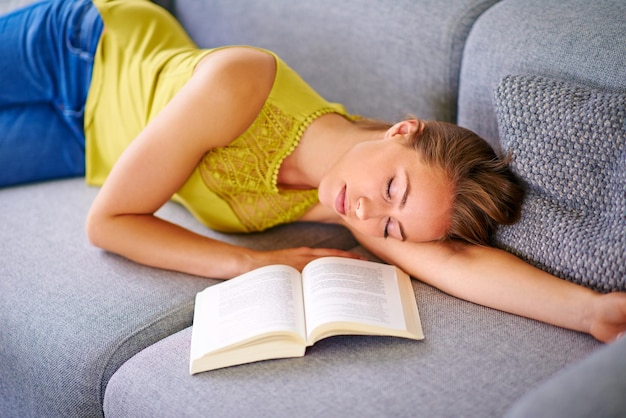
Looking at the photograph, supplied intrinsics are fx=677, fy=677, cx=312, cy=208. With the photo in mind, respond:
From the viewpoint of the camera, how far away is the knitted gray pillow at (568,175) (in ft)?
4.55

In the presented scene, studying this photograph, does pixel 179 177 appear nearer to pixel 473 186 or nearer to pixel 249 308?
pixel 249 308

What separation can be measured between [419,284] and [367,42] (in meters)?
0.88

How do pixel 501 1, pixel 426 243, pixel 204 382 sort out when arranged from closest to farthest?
pixel 204 382
pixel 426 243
pixel 501 1

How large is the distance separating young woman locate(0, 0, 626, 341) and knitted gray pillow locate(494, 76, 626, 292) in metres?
0.04

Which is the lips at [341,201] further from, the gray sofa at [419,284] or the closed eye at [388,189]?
the gray sofa at [419,284]

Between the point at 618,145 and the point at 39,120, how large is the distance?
177 centimetres

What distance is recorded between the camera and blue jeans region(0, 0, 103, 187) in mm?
2180

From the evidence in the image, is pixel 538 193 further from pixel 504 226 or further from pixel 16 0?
pixel 16 0

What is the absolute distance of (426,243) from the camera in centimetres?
166

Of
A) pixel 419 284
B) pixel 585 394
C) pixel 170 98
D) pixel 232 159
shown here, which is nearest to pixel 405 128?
pixel 419 284

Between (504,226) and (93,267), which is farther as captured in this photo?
(93,267)

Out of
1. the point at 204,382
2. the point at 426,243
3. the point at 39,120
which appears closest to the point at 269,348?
the point at 204,382

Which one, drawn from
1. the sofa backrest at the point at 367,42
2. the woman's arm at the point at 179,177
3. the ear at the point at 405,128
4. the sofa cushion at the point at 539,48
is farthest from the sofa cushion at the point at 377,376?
the sofa backrest at the point at 367,42

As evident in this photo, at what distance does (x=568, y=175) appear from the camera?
1.46 metres
